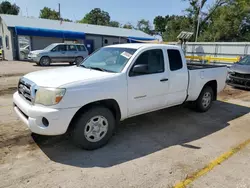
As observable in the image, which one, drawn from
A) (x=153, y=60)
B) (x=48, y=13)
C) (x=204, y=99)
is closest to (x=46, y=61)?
(x=204, y=99)

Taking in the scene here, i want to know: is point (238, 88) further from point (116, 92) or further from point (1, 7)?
point (1, 7)

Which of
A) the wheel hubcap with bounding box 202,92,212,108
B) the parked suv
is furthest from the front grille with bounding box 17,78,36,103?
the parked suv

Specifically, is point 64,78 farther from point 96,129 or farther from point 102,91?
point 96,129

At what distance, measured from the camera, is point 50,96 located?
10.1 ft

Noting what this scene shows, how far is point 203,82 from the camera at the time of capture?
542 centimetres

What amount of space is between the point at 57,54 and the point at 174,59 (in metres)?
13.8

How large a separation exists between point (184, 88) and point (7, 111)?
4549mm

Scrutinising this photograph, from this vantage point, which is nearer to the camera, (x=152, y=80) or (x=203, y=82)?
(x=152, y=80)

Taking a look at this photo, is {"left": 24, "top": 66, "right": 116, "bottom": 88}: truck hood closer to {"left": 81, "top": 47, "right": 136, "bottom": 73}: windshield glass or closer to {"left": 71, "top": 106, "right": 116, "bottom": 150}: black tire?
{"left": 81, "top": 47, "right": 136, "bottom": 73}: windshield glass

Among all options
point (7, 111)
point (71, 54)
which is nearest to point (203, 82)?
point (7, 111)

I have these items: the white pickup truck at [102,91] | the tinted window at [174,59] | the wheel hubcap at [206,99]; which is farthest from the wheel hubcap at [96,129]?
the wheel hubcap at [206,99]

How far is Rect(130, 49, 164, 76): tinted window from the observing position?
409cm

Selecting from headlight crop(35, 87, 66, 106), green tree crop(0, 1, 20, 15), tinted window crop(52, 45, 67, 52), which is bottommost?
headlight crop(35, 87, 66, 106)

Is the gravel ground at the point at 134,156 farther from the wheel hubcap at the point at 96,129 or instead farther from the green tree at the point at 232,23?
the green tree at the point at 232,23
